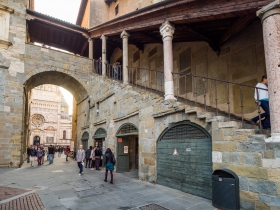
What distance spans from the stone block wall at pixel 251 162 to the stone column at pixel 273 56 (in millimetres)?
486

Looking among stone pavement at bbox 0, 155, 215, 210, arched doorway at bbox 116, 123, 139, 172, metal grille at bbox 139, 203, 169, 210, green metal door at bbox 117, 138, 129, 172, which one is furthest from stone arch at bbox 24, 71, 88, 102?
metal grille at bbox 139, 203, 169, 210

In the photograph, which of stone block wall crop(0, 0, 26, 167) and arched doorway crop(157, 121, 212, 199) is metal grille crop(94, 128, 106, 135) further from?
arched doorway crop(157, 121, 212, 199)

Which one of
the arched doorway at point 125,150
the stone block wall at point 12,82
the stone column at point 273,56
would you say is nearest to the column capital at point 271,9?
the stone column at point 273,56

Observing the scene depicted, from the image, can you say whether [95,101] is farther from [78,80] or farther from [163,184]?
[163,184]

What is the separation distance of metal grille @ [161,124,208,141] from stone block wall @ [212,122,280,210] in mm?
844

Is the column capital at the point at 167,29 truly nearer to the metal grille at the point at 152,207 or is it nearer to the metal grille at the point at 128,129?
the metal grille at the point at 128,129

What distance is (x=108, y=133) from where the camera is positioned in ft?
41.1

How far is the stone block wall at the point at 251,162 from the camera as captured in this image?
15.6ft

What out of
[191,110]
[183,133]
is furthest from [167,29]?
[183,133]

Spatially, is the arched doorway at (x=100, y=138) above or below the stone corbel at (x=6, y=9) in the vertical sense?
below

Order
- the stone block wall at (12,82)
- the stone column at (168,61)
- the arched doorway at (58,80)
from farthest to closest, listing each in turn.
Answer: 1. the arched doorway at (58,80)
2. the stone block wall at (12,82)
3. the stone column at (168,61)

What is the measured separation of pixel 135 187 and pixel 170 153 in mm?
1709

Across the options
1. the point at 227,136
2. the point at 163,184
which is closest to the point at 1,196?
the point at 163,184

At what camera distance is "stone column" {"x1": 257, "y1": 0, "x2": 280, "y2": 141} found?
5.14 metres
